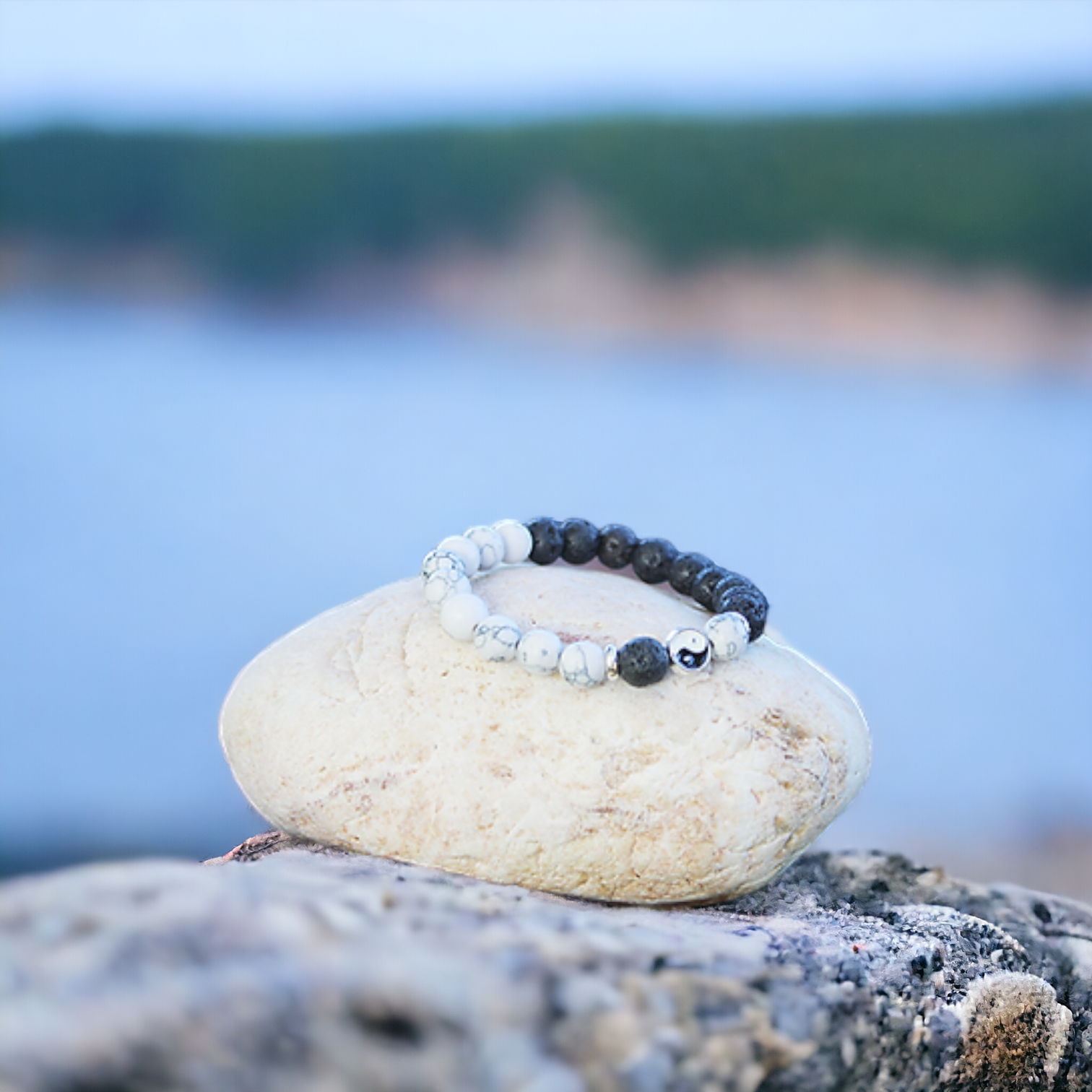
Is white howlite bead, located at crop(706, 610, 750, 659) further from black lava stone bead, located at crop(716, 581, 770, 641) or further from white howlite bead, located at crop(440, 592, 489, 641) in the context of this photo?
white howlite bead, located at crop(440, 592, 489, 641)

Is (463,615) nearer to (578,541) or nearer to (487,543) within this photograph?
(487,543)

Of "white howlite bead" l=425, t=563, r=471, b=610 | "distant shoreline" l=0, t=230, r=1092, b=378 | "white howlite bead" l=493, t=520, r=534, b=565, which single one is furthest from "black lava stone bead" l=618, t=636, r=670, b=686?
"distant shoreline" l=0, t=230, r=1092, b=378

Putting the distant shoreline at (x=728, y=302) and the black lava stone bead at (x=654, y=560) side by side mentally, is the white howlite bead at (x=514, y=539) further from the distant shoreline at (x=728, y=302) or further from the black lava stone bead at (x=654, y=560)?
the distant shoreline at (x=728, y=302)

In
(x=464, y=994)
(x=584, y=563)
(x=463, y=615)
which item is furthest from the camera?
(x=584, y=563)

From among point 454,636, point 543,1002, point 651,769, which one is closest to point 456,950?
point 543,1002

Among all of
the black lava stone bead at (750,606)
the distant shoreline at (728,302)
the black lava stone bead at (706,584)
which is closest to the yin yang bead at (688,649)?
the black lava stone bead at (750,606)

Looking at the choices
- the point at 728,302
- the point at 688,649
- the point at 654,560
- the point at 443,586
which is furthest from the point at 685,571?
the point at 728,302
